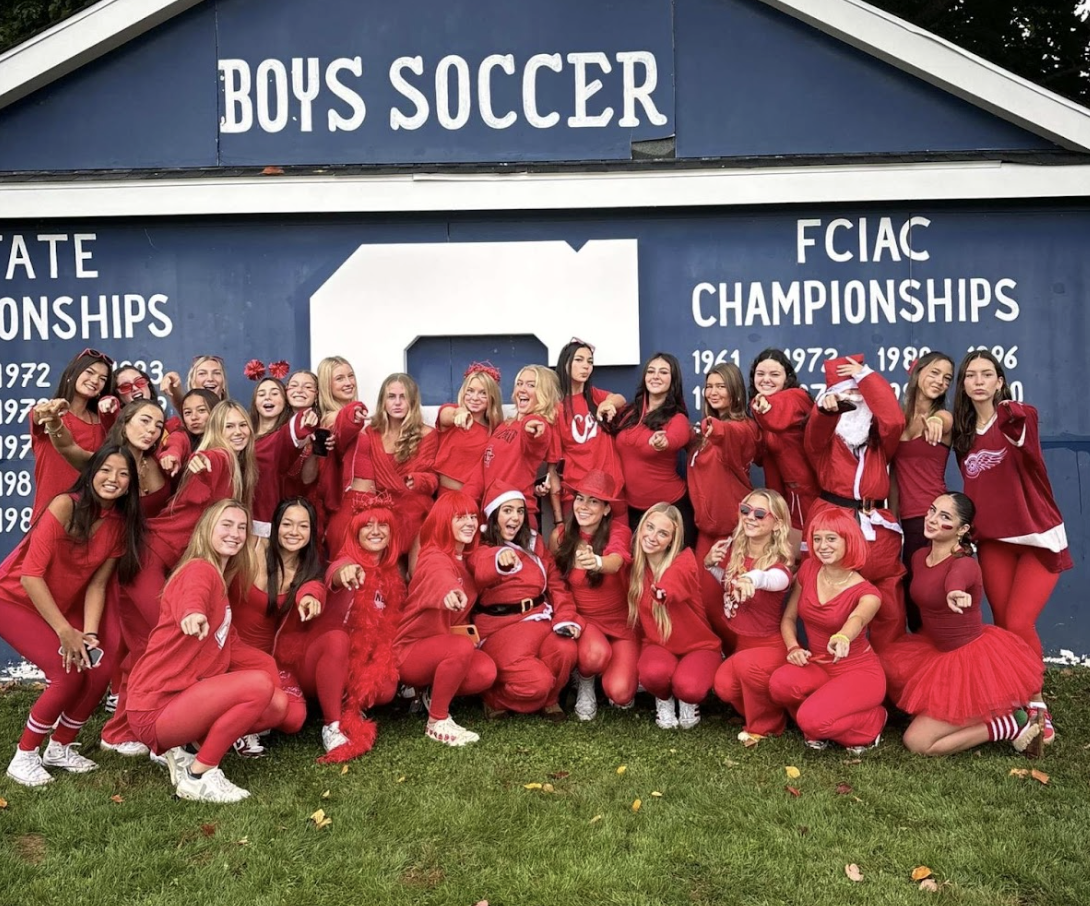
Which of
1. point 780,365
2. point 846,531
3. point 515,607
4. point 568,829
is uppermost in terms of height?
point 780,365

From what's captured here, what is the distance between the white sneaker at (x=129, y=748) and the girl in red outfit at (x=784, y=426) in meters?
3.74

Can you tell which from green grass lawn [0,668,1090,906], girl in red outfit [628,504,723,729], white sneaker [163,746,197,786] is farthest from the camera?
girl in red outfit [628,504,723,729]

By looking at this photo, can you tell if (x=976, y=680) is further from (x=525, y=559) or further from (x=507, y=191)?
(x=507, y=191)

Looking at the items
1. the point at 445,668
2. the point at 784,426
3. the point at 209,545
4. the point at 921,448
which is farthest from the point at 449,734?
the point at 921,448

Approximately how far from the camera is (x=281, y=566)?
510 centimetres

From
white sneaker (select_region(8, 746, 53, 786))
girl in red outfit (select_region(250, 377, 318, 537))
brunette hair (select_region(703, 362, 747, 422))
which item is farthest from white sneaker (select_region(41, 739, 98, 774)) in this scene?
brunette hair (select_region(703, 362, 747, 422))

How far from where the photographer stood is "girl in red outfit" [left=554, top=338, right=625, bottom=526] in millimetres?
5930

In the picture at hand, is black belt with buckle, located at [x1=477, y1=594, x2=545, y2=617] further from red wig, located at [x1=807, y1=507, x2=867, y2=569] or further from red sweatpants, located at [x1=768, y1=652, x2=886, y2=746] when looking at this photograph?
red wig, located at [x1=807, y1=507, x2=867, y2=569]

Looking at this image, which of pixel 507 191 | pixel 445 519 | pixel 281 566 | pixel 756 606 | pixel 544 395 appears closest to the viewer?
pixel 281 566

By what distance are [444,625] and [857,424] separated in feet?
8.17

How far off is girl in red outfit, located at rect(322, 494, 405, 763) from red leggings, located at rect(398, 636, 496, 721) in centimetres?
11

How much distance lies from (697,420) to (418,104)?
2.95 meters

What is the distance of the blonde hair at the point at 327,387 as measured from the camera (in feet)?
20.7

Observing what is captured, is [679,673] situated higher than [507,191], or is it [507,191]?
[507,191]
